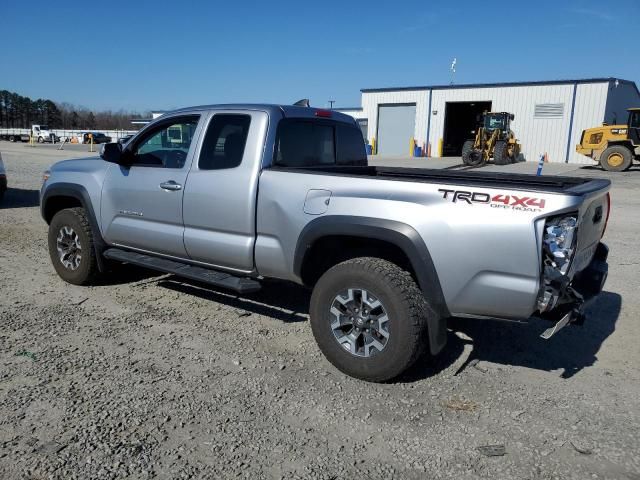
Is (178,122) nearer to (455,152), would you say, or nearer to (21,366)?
(21,366)

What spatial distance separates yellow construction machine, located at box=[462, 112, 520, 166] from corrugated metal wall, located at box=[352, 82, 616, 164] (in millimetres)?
5104

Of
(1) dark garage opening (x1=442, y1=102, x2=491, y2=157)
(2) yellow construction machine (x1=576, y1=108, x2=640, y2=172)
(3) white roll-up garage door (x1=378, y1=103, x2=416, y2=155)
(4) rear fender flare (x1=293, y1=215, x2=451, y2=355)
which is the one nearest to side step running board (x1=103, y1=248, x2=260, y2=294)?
(4) rear fender flare (x1=293, y1=215, x2=451, y2=355)

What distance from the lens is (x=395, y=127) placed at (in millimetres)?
36750

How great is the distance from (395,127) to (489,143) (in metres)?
11.2

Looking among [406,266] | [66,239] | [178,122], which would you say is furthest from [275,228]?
[66,239]

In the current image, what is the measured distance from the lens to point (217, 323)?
480cm

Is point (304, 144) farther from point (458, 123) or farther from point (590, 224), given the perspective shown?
point (458, 123)

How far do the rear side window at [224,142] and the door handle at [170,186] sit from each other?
0.91 feet

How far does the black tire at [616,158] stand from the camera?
2266 centimetres

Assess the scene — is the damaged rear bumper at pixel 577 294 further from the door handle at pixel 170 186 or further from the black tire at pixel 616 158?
the black tire at pixel 616 158

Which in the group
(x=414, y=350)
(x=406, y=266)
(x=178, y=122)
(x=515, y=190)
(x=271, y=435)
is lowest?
(x=271, y=435)

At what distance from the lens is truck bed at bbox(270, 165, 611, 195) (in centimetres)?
352

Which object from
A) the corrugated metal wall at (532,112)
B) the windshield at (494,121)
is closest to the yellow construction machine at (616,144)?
the windshield at (494,121)

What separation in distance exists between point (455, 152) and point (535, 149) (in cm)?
701
